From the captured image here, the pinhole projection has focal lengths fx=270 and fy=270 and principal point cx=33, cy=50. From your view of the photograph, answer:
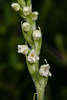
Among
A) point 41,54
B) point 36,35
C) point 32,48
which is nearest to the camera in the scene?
point 36,35

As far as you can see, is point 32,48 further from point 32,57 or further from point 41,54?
point 41,54

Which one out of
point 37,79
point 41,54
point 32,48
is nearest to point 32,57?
point 32,48

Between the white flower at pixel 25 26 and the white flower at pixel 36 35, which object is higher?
the white flower at pixel 25 26

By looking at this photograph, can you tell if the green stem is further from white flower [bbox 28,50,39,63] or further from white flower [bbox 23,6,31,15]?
white flower [bbox 23,6,31,15]

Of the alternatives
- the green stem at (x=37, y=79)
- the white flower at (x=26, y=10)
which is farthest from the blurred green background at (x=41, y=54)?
the white flower at (x=26, y=10)

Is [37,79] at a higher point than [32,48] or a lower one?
lower

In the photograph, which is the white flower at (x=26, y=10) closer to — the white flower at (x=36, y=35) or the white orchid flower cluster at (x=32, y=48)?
the white orchid flower cluster at (x=32, y=48)

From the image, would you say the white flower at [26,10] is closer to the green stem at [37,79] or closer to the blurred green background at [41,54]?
the green stem at [37,79]

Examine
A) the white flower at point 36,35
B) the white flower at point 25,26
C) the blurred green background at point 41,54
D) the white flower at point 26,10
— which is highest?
the white flower at point 26,10

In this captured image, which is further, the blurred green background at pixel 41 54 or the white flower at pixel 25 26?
the blurred green background at pixel 41 54
